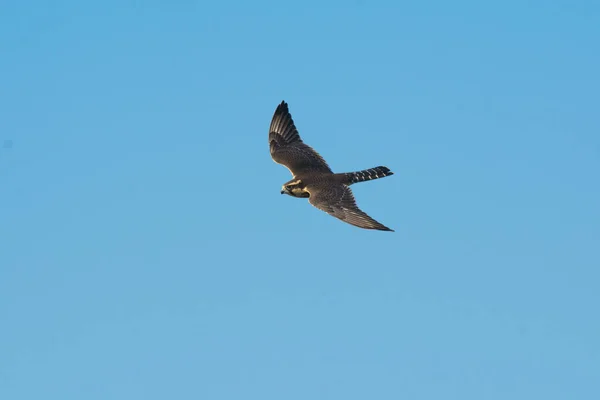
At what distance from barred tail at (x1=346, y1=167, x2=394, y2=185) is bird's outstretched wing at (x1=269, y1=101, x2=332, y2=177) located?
6.14 ft

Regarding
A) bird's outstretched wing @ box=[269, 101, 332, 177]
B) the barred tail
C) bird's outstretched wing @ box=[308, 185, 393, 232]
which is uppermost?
bird's outstretched wing @ box=[269, 101, 332, 177]

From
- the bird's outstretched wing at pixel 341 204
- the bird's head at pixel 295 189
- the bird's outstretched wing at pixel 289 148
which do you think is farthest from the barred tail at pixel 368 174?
the bird's outstretched wing at pixel 289 148

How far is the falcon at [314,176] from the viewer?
1054 inches

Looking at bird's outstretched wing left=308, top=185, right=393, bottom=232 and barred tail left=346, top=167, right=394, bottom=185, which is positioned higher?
barred tail left=346, top=167, right=394, bottom=185

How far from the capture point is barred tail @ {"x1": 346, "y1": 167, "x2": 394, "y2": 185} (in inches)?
1154

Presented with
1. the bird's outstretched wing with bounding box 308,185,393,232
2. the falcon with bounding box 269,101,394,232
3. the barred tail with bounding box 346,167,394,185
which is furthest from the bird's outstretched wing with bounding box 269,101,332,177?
the bird's outstretched wing with bounding box 308,185,393,232

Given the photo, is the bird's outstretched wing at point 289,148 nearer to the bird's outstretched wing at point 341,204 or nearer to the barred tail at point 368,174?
the barred tail at point 368,174

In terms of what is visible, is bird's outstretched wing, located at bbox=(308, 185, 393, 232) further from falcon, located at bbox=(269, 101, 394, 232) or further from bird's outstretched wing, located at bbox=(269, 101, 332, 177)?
bird's outstretched wing, located at bbox=(269, 101, 332, 177)

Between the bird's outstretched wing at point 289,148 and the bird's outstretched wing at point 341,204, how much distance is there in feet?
8.77

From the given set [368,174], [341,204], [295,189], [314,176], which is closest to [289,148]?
[314,176]

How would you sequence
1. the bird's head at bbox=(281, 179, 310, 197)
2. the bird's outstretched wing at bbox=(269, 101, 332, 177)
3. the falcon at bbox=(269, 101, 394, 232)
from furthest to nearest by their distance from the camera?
the bird's outstretched wing at bbox=(269, 101, 332, 177) < the bird's head at bbox=(281, 179, 310, 197) < the falcon at bbox=(269, 101, 394, 232)

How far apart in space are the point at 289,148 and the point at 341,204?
6.11 meters

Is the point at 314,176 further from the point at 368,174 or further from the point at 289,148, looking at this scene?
the point at 289,148

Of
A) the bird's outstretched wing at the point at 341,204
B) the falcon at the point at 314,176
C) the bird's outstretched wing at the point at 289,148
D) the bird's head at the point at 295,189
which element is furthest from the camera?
the bird's outstretched wing at the point at 289,148
